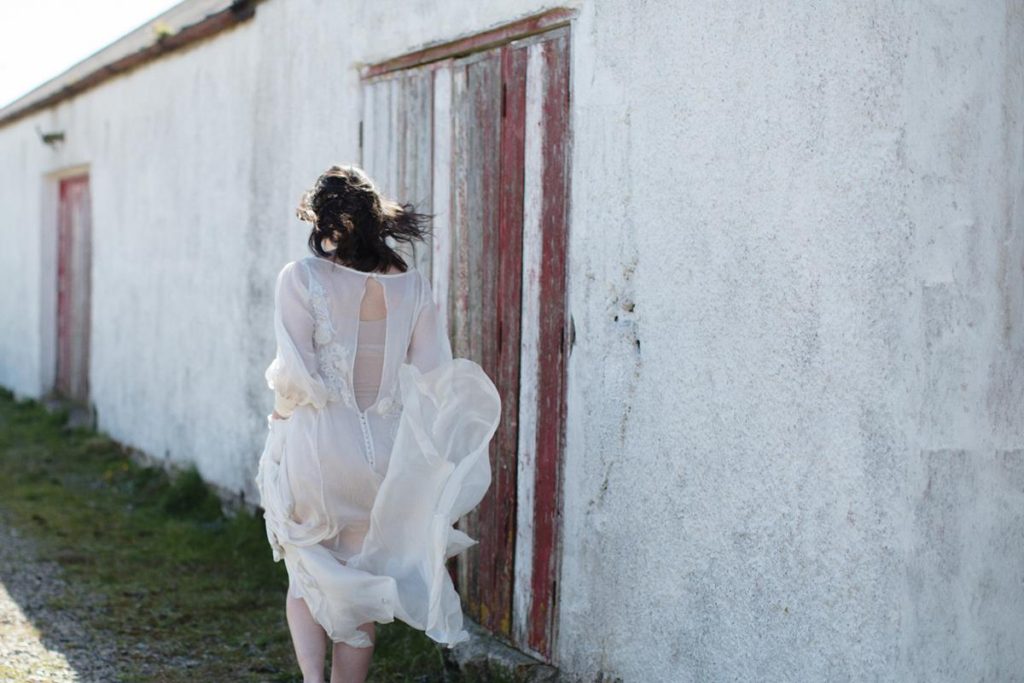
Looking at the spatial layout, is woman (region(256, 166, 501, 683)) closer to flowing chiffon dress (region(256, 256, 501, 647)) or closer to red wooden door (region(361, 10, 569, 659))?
flowing chiffon dress (region(256, 256, 501, 647))

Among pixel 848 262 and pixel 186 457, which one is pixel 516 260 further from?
pixel 186 457

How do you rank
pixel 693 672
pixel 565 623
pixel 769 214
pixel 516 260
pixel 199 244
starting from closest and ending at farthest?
pixel 769 214
pixel 693 672
pixel 565 623
pixel 516 260
pixel 199 244

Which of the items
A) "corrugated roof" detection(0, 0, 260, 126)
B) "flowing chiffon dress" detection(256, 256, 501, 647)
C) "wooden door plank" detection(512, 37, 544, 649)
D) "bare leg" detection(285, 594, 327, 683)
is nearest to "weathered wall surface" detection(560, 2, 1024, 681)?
"wooden door plank" detection(512, 37, 544, 649)

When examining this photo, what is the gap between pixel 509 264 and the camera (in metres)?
5.28

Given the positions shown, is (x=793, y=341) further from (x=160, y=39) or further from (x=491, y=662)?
(x=160, y=39)

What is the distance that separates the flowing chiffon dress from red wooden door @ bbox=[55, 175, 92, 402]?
8630 mm

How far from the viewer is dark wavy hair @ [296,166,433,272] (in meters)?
4.44

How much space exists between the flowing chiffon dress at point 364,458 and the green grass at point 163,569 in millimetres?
1024

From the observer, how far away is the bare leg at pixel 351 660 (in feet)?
14.8

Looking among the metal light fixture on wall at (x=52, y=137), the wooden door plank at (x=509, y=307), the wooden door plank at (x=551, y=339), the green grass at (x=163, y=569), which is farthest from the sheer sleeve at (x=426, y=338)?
the metal light fixture on wall at (x=52, y=137)

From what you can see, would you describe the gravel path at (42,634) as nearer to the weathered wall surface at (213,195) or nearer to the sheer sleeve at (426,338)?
the weathered wall surface at (213,195)

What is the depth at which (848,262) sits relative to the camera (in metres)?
3.53

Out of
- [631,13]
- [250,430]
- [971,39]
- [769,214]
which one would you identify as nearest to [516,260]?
[631,13]

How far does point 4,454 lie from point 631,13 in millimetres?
8169
